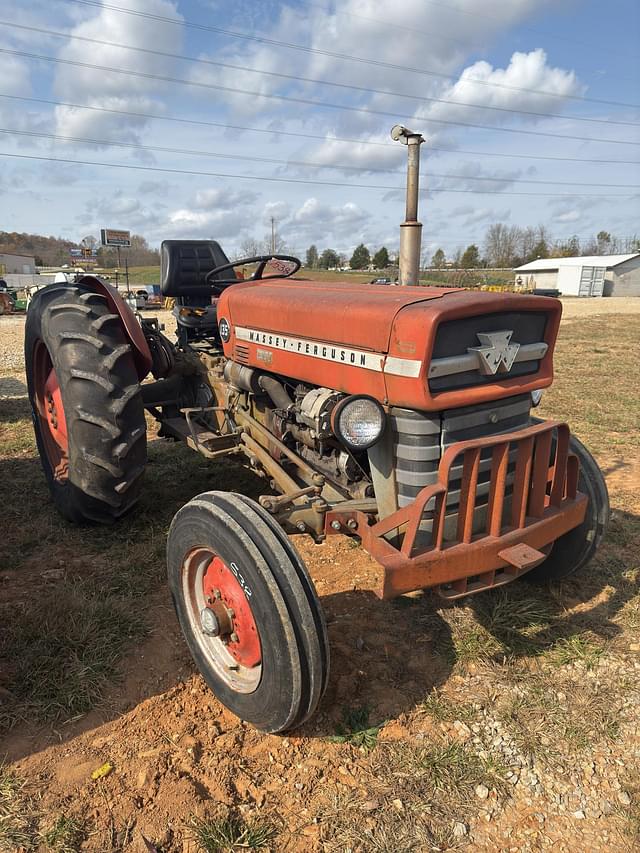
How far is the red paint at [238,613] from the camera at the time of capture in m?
2.16

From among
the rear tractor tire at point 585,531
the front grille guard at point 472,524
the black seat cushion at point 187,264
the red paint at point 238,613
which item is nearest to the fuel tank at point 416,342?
the front grille guard at point 472,524

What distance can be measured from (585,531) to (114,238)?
39420 millimetres

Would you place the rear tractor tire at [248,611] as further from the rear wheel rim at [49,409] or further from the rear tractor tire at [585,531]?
the rear wheel rim at [49,409]

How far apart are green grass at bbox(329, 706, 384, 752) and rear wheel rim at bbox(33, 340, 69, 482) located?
2404mm

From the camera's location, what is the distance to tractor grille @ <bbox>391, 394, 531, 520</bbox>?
2.21 metres

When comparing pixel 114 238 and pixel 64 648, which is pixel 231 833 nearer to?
pixel 64 648

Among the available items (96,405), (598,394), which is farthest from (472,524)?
(598,394)

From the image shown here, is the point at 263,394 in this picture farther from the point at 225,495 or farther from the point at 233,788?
the point at 233,788

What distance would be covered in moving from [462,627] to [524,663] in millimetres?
318

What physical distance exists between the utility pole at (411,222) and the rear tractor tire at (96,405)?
243cm

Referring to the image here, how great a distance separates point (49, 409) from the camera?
13.1ft

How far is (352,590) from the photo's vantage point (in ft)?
10.1

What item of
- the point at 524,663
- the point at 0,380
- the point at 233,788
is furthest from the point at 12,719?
the point at 0,380

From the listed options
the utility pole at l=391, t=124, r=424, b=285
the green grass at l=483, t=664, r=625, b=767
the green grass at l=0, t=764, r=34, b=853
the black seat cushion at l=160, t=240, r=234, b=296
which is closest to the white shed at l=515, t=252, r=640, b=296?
the utility pole at l=391, t=124, r=424, b=285
